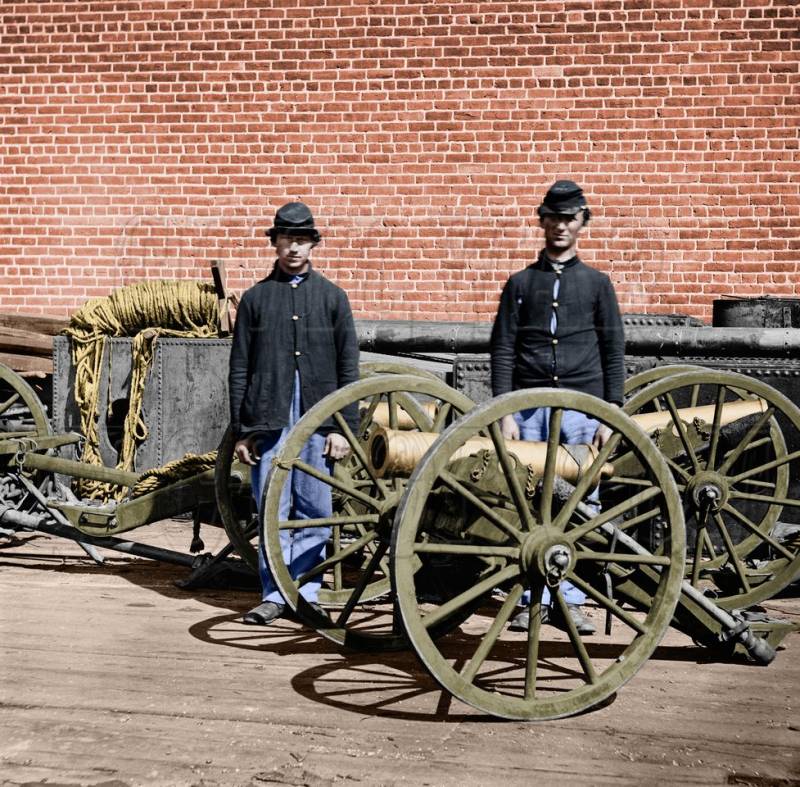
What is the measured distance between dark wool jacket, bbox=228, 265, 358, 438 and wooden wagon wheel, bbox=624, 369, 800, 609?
1.25 meters

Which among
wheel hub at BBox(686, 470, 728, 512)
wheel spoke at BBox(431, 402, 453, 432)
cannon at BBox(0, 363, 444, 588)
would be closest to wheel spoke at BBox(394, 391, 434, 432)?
wheel spoke at BBox(431, 402, 453, 432)

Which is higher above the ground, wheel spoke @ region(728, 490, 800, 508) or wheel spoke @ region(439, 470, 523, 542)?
wheel spoke @ region(439, 470, 523, 542)

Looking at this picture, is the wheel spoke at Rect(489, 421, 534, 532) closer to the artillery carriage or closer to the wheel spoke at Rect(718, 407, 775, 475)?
the artillery carriage

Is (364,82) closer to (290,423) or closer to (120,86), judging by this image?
(120,86)

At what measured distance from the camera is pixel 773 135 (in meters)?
8.85

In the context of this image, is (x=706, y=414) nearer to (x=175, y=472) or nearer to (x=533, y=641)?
(x=533, y=641)

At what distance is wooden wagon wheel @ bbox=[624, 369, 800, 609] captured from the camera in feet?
16.9

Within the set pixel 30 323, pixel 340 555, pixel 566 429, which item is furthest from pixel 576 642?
pixel 30 323

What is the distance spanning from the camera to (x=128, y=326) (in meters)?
8.03

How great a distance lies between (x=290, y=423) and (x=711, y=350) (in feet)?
8.17

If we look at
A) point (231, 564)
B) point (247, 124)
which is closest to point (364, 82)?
point (247, 124)

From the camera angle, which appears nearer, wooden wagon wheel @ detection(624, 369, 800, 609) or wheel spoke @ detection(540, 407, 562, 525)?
wheel spoke @ detection(540, 407, 562, 525)

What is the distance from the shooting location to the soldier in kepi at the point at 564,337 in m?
4.84

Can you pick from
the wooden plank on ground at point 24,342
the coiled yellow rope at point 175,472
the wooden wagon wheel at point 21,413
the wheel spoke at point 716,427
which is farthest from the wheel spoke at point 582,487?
the wooden plank on ground at point 24,342
